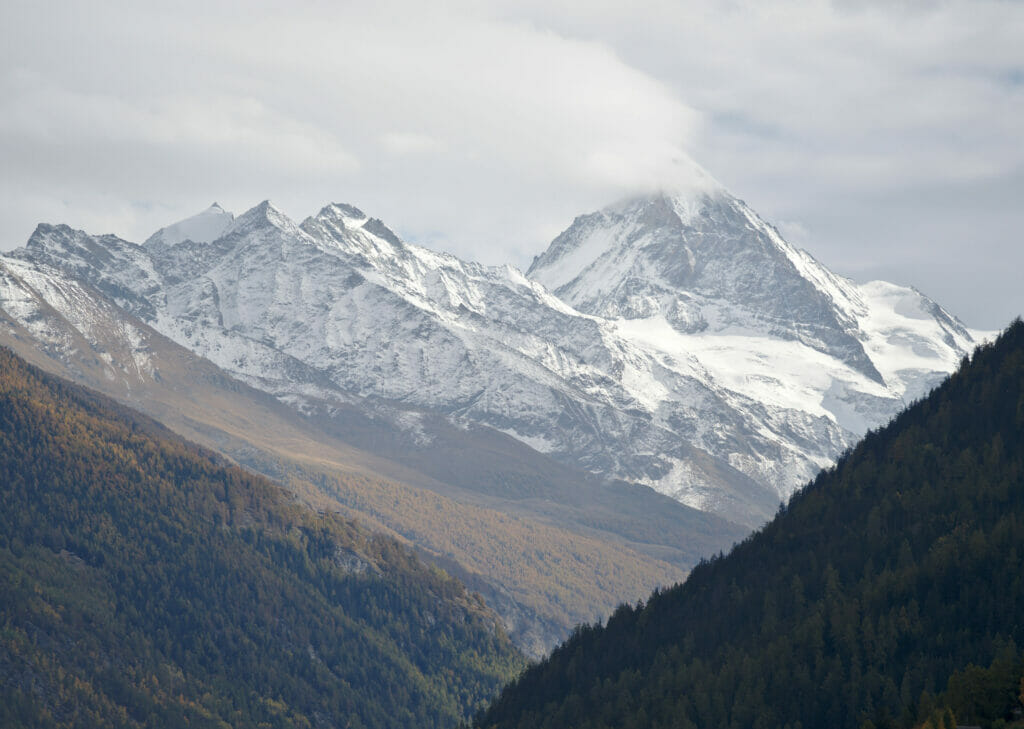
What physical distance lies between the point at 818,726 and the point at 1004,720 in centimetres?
5016

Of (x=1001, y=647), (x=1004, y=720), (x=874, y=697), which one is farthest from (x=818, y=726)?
(x=1004, y=720)

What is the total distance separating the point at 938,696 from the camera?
17138cm

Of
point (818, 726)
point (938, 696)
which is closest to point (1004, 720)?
point (938, 696)

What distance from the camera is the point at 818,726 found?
198 m

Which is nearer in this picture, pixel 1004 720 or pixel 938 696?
pixel 1004 720

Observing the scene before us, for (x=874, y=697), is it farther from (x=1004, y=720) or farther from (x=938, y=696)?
(x=1004, y=720)

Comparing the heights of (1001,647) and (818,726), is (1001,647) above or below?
above

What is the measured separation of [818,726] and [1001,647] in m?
A: 25.3

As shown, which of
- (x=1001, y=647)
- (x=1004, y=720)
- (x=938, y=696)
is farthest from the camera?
(x=1001, y=647)

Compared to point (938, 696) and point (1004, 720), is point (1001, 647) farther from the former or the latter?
point (1004, 720)

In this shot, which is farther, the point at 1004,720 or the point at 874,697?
the point at 874,697

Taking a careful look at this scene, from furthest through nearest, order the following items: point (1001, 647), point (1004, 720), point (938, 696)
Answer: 1. point (1001, 647)
2. point (938, 696)
3. point (1004, 720)

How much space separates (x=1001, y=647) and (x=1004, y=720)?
3810 cm

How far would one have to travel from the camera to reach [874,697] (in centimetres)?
19512
